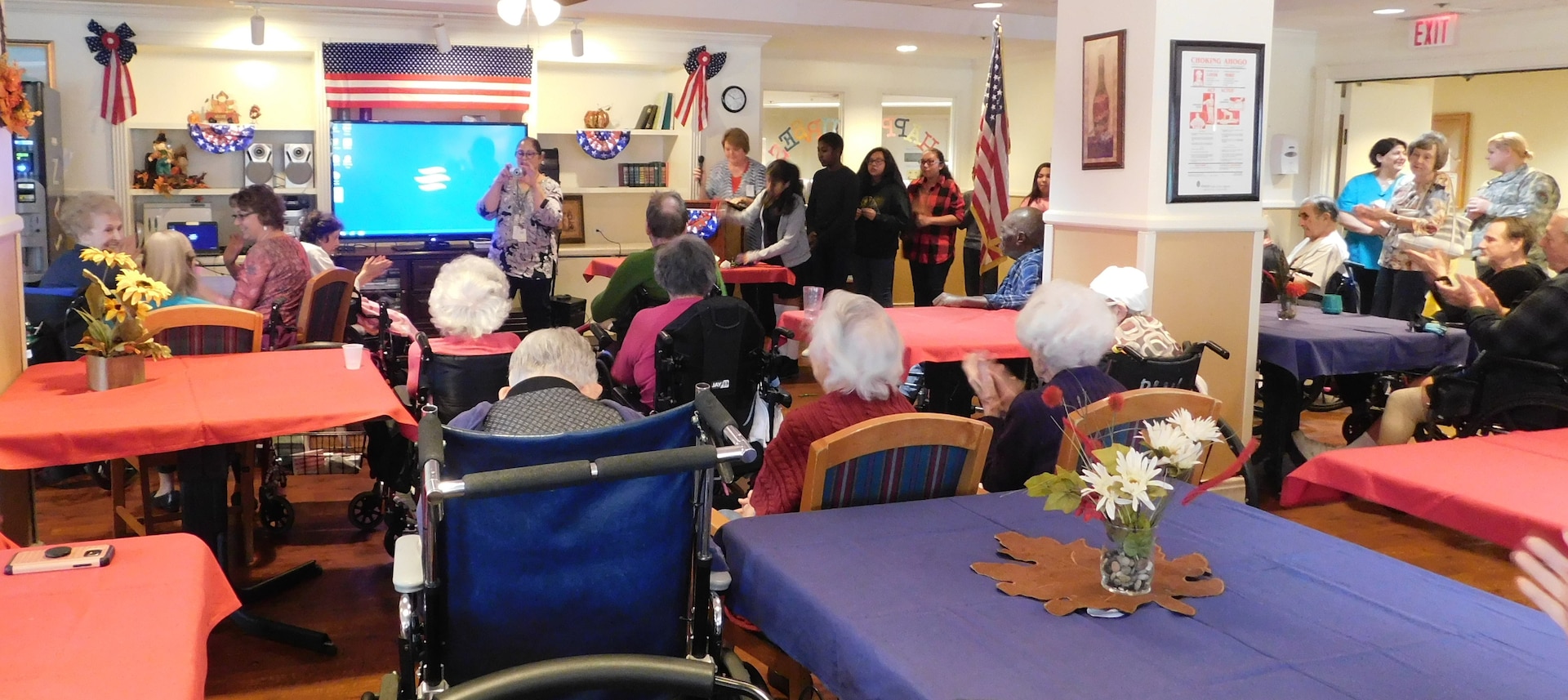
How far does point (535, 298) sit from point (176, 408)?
419cm

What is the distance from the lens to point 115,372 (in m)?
3.38

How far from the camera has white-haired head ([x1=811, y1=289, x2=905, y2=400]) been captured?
2.78m

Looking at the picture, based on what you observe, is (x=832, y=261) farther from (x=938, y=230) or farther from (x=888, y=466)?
(x=888, y=466)

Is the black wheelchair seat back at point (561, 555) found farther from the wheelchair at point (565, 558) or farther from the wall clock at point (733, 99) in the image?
the wall clock at point (733, 99)

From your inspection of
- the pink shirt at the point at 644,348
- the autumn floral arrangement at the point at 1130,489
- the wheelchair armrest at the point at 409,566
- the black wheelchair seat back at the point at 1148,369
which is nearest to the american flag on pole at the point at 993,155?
the black wheelchair seat back at the point at 1148,369

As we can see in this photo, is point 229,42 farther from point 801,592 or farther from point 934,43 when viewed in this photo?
point 801,592

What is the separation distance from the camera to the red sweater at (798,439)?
2.67m

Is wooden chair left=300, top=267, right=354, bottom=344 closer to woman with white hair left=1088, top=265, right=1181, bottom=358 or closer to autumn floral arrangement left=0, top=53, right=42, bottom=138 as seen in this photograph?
autumn floral arrangement left=0, top=53, right=42, bottom=138

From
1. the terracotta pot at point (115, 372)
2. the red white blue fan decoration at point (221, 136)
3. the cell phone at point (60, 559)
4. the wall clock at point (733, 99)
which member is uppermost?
the wall clock at point (733, 99)

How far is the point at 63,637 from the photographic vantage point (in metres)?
1.64

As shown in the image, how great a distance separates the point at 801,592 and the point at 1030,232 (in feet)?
13.2

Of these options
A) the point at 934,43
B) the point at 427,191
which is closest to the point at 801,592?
the point at 427,191

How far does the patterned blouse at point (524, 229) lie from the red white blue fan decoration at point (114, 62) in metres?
2.59

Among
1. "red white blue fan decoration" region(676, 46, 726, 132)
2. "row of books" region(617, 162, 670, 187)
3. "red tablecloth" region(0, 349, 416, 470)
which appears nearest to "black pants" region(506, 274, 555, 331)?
"row of books" region(617, 162, 670, 187)
